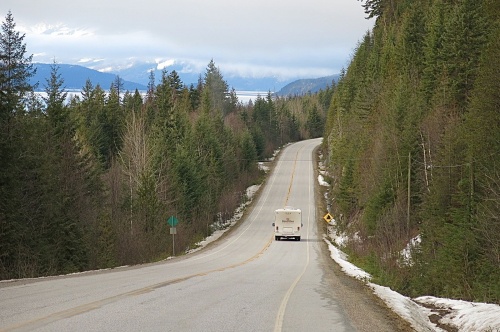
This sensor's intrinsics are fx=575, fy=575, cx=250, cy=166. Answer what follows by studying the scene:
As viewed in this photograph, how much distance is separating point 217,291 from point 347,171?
4993 centimetres

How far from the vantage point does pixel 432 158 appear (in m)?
39.8

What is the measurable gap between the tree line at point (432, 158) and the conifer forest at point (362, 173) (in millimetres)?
109

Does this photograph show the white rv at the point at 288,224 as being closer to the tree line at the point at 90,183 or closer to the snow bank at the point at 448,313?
the tree line at the point at 90,183

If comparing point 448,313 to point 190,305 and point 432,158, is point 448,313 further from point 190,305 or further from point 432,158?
point 432,158

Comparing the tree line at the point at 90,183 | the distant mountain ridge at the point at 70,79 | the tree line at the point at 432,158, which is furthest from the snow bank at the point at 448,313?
the distant mountain ridge at the point at 70,79

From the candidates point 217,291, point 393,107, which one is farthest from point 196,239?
point 217,291

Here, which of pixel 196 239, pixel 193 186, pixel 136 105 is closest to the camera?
pixel 196 239

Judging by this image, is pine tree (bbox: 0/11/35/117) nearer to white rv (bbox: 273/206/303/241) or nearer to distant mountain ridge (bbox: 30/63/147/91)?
distant mountain ridge (bbox: 30/63/147/91)

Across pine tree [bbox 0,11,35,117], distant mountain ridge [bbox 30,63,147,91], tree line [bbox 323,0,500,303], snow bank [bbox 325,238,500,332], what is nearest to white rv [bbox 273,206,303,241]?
tree line [bbox 323,0,500,303]

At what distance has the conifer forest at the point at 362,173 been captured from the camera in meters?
24.0

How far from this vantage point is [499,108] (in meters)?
24.3

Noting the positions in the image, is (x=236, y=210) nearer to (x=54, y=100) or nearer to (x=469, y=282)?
(x=54, y=100)

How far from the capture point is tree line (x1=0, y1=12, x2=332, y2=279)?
25234mm

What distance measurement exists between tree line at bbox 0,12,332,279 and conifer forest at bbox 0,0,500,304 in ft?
0.38
